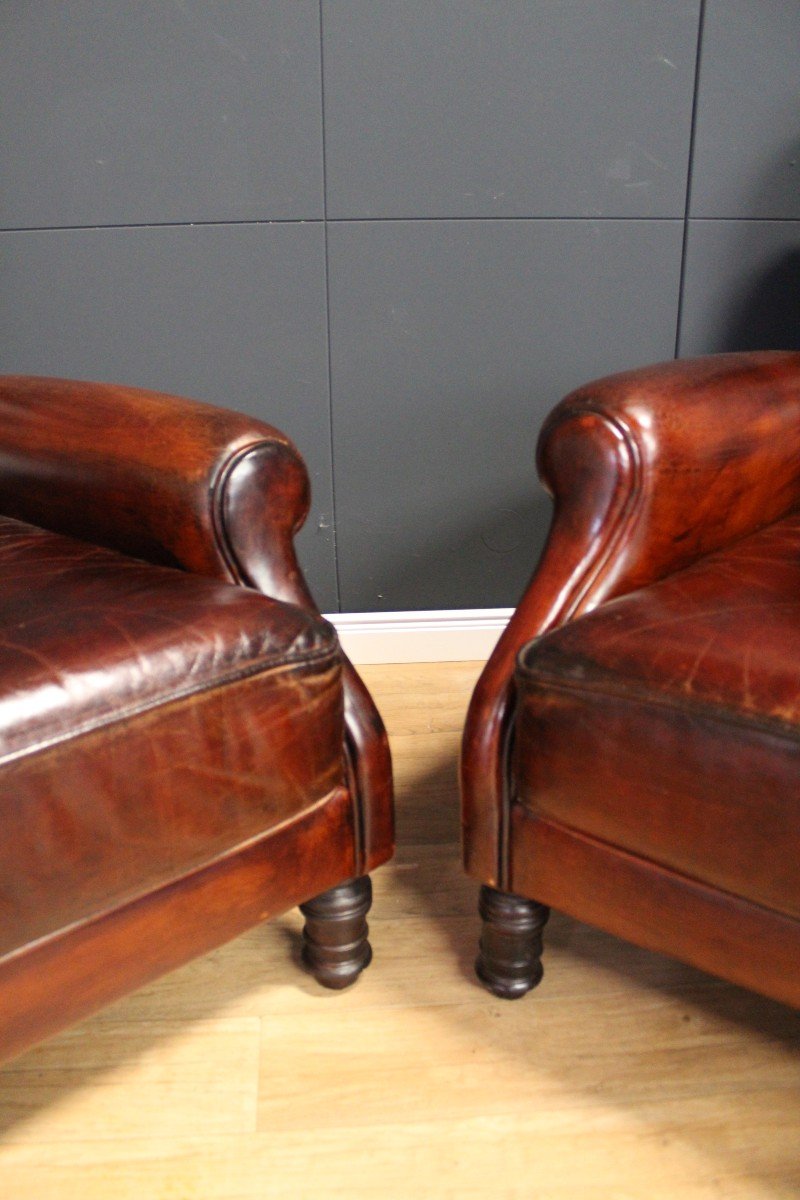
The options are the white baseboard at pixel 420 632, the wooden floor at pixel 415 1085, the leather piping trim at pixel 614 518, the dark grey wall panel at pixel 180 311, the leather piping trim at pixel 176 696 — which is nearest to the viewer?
the leather piping trim at pixel 176 696

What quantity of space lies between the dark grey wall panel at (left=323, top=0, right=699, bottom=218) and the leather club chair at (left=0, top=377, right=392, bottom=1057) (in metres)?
0.78

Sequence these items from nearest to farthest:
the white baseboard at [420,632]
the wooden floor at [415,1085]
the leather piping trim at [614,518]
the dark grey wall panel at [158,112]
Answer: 1. the wooden floor at [415,1085]
2. the leather piping trim at [614,518]
3. the dark grey wall panel at [158,112]
4. the white baseboard at [420,632]

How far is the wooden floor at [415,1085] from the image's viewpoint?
89 centimetres

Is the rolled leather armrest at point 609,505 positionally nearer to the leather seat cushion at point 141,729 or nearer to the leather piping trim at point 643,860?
the leather piping trim at point 643,860

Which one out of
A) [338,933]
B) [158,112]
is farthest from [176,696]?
[158,112]

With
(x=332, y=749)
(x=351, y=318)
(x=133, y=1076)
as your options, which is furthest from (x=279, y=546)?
(x=351, y=318)

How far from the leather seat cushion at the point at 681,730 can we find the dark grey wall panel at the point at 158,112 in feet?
3.60

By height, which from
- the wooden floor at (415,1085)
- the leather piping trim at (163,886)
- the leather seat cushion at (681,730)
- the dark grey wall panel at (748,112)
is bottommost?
the wooden floor at (415,1085)

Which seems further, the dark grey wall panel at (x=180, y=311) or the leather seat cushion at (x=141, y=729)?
the dark grey wall panel at (x=180, y=311)

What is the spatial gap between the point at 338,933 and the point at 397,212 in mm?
1201

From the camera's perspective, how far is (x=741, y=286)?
1758 millimetres

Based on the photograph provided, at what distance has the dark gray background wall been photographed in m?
1.59

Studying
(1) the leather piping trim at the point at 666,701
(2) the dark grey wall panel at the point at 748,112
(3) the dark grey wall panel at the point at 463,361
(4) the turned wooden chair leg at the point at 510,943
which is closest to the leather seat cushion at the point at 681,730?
(1) the leather piping trim at the point at 666,701

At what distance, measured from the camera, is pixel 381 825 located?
1037mm
